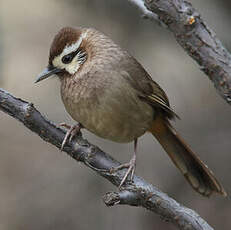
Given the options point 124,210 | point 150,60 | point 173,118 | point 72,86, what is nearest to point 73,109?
point 72,86

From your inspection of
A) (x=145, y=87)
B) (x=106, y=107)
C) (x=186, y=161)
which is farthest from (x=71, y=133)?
(x=186, y=161)

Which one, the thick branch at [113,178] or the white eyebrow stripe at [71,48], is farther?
the white eyebrow stripe at [71,48]

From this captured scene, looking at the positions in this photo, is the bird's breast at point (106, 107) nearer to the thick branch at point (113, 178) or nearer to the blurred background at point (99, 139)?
the thick branch at point (113, 178)

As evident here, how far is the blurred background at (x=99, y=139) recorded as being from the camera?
21.9ft

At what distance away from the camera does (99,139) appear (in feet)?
22.9

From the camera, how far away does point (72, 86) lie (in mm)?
4266

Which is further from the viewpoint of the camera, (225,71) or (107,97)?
(107,97)

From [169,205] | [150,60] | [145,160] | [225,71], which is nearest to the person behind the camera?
[169,205]

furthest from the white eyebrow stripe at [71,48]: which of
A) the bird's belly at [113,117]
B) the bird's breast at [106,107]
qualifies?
the bird's belly at [113,117]

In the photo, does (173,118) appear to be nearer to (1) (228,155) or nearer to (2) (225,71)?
(2) (225,71)

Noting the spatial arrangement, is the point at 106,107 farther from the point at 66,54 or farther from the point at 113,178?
the point at 113,178

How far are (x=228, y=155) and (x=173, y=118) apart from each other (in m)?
2.82

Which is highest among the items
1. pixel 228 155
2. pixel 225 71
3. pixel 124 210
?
pixel 225 71

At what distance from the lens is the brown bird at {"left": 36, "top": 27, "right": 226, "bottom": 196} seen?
4.16 metres
